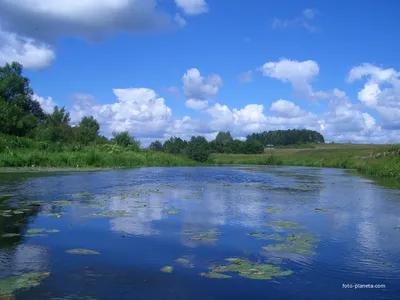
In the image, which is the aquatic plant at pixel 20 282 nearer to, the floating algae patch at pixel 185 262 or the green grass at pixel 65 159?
the floating algae patch at pixel 185 262

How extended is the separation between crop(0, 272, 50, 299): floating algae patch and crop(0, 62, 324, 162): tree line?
91.5 feet

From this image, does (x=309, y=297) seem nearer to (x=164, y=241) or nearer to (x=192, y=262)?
(x=192, y=262)

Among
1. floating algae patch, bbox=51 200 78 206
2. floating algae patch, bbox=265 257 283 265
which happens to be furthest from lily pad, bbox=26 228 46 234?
floating algae patch, bbox=265 257 283 265

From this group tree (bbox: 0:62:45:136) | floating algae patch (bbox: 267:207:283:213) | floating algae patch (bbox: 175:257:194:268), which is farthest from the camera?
tree (bbox: 0:62:45:136)

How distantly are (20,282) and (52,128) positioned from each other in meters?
40.7

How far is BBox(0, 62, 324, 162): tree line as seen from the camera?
138 feet

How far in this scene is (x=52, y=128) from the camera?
41938 millimetres

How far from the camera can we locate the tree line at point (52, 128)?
42.0 metres

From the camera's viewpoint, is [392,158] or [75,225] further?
[392,158]

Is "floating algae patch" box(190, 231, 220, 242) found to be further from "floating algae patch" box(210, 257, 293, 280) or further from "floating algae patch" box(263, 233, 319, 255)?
"floating algae patch" box(210, 257, 293, 280)

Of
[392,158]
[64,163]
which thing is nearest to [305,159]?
[392,158]

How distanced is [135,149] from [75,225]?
3848 centimetres

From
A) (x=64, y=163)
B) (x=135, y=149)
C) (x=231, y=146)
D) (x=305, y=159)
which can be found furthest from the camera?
(x=231, y=146)

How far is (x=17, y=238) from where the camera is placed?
6227mm
